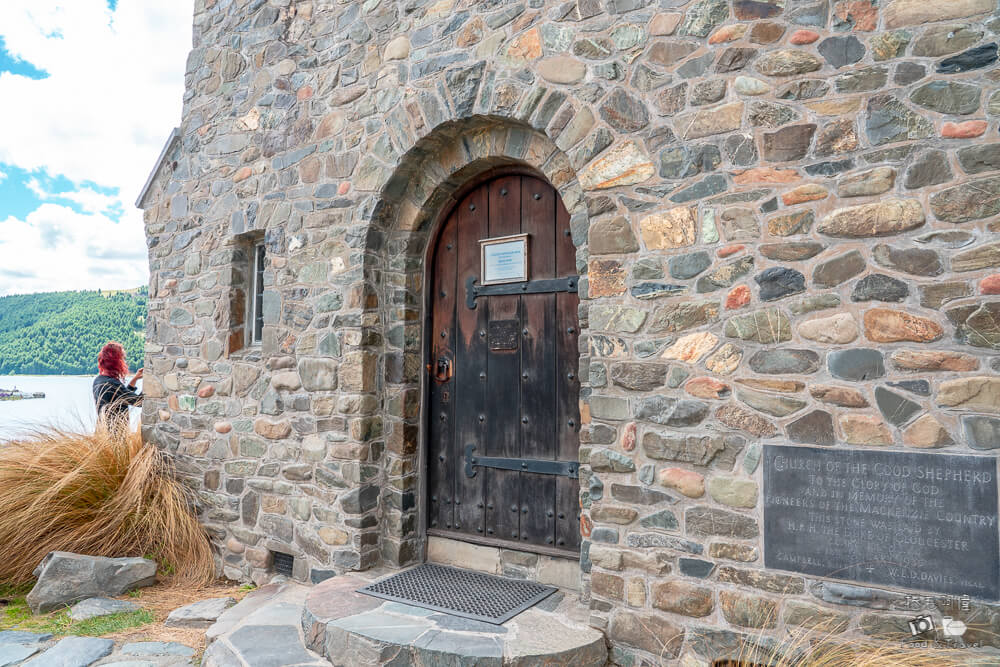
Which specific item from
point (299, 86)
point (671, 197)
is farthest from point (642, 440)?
point (299, 86)

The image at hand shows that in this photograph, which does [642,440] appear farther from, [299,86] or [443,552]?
[299,86]

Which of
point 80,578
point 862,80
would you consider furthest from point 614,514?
point 80,578

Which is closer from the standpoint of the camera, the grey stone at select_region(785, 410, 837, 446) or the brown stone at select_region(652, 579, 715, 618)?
the grey stone at select_region(785, 410, 837, 446)

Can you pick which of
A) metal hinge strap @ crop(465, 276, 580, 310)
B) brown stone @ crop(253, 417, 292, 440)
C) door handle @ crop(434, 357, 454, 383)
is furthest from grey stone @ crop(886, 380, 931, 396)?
brown stone @ crop(253, 417, 292, 440)

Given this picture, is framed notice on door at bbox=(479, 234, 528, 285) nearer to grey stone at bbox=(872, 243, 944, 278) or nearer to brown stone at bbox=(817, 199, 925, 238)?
brown stone at bbox=(817, 199, 925, 238)

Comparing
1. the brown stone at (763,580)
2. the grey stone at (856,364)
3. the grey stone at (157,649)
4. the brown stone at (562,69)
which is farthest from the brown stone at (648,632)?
the brown stone at (562,69)

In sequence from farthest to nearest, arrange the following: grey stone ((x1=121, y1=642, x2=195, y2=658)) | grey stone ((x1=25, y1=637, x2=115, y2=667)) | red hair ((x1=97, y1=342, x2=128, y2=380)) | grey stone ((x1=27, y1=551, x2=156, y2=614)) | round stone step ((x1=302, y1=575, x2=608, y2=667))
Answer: red hair ((x1=97, y1=342, x2=128, y2=380)) < grey stone ((x1=27, y1=551, x2=156, y2=614)) < grey stone ((x1=121, y1=642, x2=195, y2=658)) < grey stone ((x1=25, y1=637, x2=115, y2=667)) < round stone step ((x1=302, y1=575, x2=608, y2=667))

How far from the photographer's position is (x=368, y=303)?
13.4ft

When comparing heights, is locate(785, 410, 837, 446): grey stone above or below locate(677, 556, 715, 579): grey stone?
above

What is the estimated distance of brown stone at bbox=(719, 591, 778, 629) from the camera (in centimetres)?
268

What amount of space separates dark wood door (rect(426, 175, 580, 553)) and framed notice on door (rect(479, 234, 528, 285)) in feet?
0.16

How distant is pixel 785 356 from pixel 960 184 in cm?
92

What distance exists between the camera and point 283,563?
14.7ft

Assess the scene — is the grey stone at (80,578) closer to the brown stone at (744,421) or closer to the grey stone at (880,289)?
the brown stone at (744,421)
